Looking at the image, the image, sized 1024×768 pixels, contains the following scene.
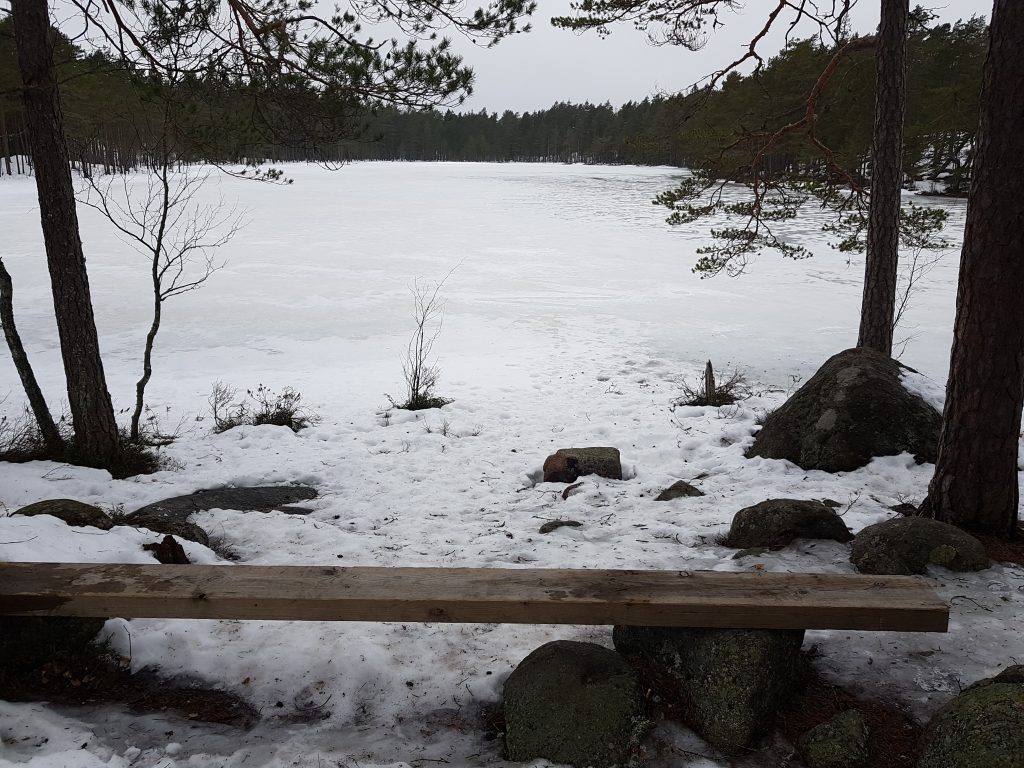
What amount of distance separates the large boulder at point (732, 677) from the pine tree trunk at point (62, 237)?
16.7ft

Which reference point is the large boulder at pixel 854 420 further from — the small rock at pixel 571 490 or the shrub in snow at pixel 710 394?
the shrub in snow at pixel 710 394

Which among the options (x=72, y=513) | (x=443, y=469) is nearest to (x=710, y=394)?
(x=443, y=469)

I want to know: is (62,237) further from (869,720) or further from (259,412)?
(869,720)

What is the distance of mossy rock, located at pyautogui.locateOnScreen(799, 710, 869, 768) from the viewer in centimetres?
243

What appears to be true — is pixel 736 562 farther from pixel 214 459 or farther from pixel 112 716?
pixel 214 459

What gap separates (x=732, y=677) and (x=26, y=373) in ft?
20.1

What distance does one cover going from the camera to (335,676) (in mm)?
3066

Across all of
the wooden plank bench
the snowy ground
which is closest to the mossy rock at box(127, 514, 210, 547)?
the snowy ground

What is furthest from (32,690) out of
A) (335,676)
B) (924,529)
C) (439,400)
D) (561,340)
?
(561,340)

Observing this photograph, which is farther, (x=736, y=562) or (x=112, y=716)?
(x=736, y=562)

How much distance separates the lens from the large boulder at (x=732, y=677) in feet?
8.50

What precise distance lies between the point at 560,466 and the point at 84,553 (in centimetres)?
372

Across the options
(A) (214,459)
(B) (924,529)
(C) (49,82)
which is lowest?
(A) (214,459)

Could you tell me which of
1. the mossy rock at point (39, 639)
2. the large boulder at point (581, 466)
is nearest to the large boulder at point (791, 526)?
the large boulder at point (581, 466)
